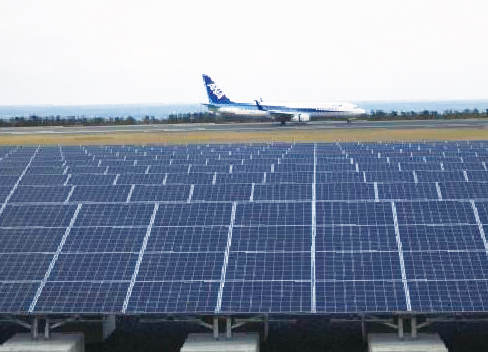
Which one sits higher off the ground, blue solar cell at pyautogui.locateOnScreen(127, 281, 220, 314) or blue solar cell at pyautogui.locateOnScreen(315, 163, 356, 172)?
blue solar cell at pyautogui.locateOnScreen(315, 163, 356, 172)

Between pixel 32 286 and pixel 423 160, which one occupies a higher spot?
pixel 423 160

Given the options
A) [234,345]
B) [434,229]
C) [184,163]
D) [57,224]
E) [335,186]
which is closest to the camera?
[234,345]

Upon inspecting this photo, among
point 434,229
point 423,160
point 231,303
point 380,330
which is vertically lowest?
point 380,330

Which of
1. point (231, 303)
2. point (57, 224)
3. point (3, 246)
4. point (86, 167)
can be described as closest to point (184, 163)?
point (86, 167)

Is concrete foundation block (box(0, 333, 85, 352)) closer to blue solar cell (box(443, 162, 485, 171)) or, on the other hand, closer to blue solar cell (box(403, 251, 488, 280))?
blue solar cell (box(403, 251, 488, 280))

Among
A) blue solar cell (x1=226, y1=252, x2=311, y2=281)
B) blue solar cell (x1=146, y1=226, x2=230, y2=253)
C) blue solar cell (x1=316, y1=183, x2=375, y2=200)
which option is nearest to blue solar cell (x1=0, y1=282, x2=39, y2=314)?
Result: blue solar cell (x1=146, y1=226, x2=230, y2=253)

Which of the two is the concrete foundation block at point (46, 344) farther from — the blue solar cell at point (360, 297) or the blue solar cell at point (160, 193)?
the blue solar cell at point (360, 297)

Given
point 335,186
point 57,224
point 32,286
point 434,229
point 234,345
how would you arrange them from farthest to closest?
1. point 335,186
2. point 57,224
3. point 434,229
4. point 32,286
5. point 234,345

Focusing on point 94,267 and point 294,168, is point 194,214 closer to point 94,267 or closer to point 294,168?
point 94,267

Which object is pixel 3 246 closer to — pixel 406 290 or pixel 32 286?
pixel 32 286
